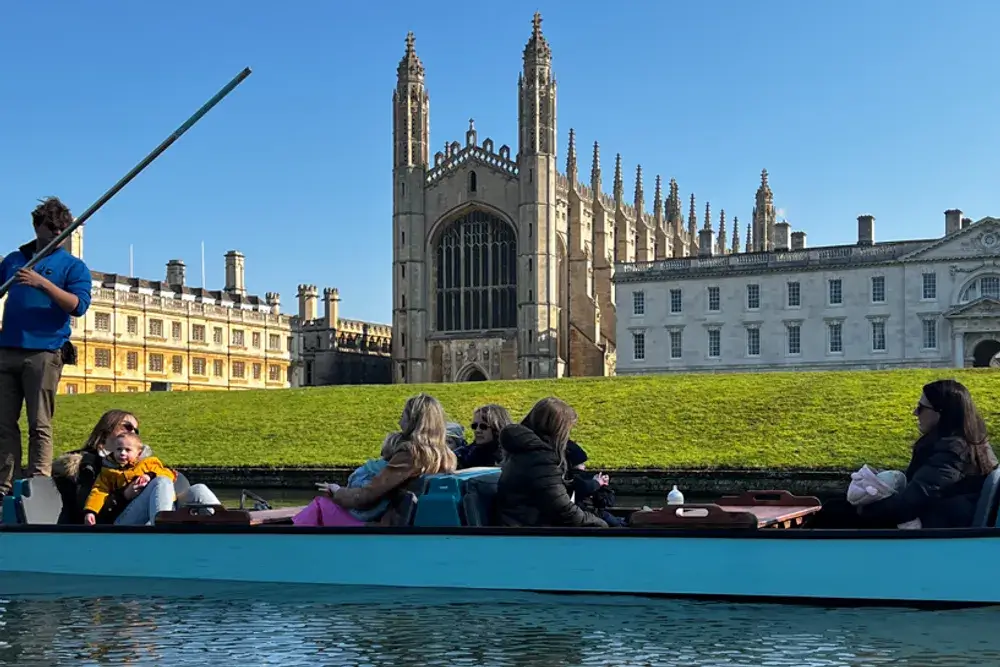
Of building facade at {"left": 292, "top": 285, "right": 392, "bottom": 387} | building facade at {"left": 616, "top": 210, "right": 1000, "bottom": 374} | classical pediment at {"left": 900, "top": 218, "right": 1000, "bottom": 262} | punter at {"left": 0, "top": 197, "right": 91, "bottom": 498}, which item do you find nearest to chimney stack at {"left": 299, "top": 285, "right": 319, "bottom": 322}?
building facade at {"left": 292, "top": 285, "right": 392, "bottom": 387}

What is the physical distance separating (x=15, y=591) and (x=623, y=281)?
58.3 meters

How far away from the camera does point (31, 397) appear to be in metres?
11.8

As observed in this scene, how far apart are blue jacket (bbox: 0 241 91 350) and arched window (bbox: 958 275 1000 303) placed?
53.3 metres

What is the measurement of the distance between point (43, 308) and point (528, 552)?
539 centimetres

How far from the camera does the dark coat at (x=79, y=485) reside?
36.1 feet

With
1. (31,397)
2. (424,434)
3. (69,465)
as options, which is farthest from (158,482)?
(424,434)

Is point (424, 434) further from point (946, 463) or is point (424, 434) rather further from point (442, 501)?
point (946, 463)

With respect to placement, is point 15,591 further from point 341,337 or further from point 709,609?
point 341,337

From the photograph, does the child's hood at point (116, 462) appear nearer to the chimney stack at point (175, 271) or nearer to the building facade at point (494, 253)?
the building facade at point (494, 253)

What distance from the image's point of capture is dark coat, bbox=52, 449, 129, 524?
433 inches

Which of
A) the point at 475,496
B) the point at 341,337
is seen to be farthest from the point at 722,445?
the point at 341,337

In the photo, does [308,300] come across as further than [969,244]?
Yes

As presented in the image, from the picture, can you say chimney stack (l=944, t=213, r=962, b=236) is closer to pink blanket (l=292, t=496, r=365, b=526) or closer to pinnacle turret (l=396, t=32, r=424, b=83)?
pinnacle turret (l=396, t=32, r=424, b=83)

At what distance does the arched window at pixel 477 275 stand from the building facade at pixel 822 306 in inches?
336
